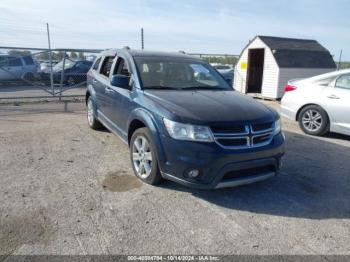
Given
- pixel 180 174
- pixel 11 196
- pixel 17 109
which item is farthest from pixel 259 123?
pixel 17 109

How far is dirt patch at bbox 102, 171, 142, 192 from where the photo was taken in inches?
166

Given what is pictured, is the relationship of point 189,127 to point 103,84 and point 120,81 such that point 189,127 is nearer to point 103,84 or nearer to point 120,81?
point 120,81

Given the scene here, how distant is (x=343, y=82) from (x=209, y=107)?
4224 mm

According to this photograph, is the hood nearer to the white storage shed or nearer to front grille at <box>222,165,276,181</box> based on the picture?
front grille at <box>222,165,276,181</box>

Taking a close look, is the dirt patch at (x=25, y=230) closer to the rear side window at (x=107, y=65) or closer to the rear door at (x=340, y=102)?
the rear side window at (x=107, y=65)

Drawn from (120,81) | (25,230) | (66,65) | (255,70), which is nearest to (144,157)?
(120,81)

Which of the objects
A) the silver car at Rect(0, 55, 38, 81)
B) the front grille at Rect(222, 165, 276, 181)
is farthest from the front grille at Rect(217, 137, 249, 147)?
the silver car at Rect(0, 55, 38, 81)

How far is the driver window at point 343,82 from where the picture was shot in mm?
6695

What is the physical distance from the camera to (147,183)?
4285 millimetres

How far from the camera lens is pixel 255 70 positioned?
15328 mm

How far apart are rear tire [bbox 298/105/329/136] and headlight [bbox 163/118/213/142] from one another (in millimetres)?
4408

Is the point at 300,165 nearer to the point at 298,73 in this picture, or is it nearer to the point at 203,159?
the point at 203,159

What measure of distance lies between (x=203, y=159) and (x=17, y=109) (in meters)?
Result: 8.12

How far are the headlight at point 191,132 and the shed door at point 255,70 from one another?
39.0 ft
